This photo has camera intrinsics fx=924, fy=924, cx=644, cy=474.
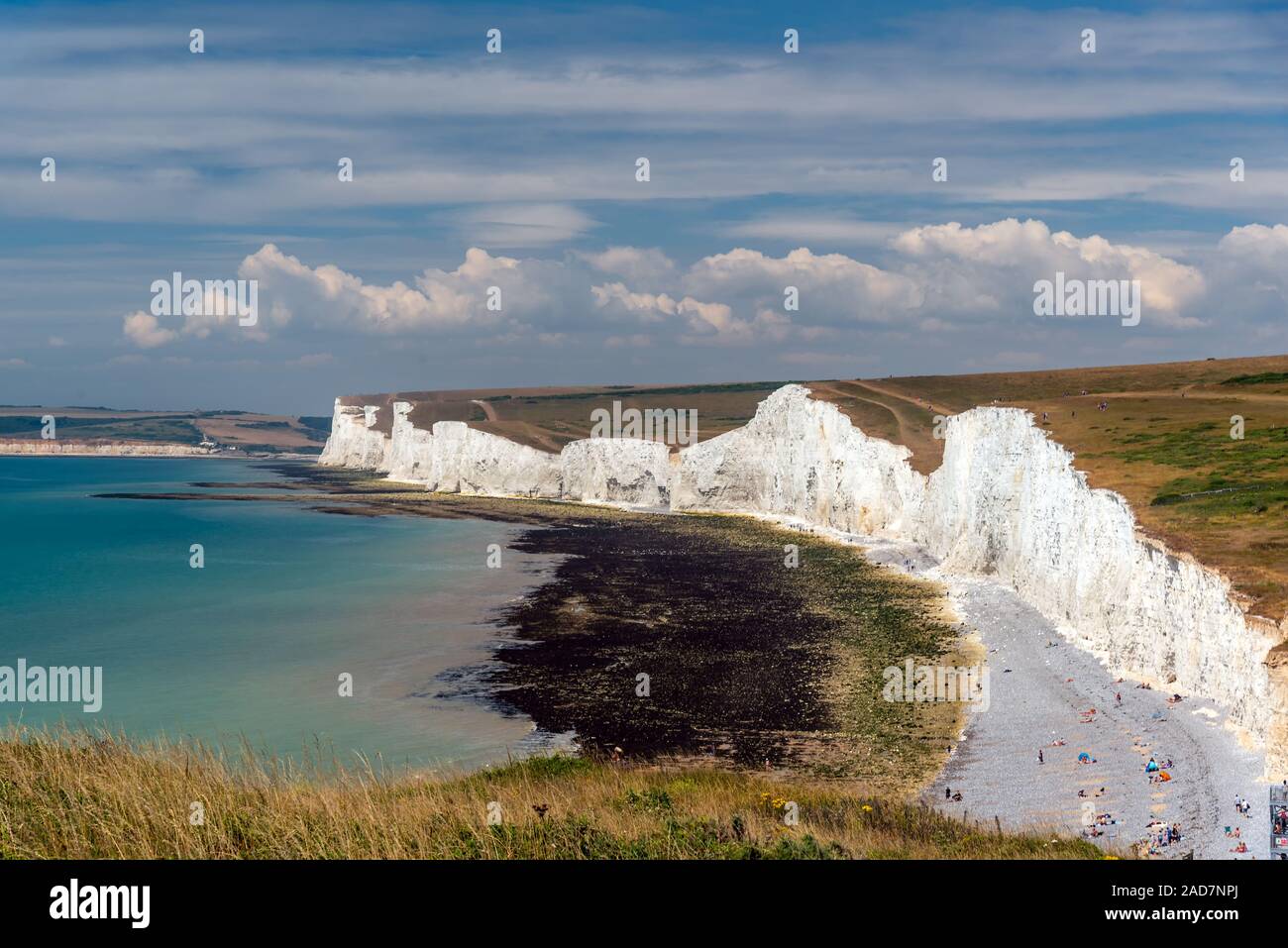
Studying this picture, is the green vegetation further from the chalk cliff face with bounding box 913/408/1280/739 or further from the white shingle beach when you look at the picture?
the white shingle beach

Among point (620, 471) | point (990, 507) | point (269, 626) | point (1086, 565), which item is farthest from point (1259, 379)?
point (269, 626)

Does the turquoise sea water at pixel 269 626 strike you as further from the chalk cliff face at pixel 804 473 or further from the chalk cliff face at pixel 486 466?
the chalk cliff face at pixel 486 466

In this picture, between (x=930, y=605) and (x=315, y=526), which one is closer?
(x=930, y=605)

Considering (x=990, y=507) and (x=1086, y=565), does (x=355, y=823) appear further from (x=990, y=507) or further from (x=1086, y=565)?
(x=990, y=507)

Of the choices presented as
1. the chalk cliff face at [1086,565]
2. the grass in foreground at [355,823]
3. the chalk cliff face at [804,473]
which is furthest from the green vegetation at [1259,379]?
the grass in foreground at [355,823]

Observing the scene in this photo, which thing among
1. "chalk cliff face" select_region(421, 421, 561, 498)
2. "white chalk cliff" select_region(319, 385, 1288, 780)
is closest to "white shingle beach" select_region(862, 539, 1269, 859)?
"white chalk cliff" select_region(319, 385, 1288, 780)
